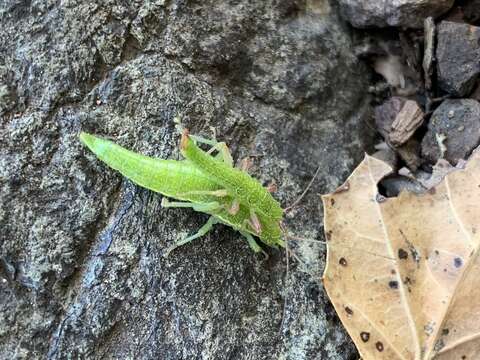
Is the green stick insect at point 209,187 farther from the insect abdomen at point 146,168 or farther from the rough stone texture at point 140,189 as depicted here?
the rough stone texture at point 140,189

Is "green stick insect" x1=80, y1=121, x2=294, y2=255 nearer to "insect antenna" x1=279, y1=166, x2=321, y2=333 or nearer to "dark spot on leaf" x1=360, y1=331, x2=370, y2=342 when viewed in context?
"insect antenna" x1=279, y1=166, x2=321, y2=333

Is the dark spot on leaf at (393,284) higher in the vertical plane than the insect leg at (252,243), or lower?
lower

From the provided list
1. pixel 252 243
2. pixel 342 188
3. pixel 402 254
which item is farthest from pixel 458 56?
pixel 252 243

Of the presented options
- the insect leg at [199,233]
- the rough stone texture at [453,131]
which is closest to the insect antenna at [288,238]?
the insect leg at [199,233]

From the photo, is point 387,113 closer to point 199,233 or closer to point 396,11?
point 396,11

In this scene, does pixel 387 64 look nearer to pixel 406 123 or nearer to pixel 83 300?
pixel 406 123

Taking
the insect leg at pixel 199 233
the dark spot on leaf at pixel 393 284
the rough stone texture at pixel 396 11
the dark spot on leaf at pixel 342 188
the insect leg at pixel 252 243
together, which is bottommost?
the dark spot on leaf at pixel 393 284

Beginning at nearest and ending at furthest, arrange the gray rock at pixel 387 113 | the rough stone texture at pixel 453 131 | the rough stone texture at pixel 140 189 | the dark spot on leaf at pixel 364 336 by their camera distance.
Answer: the rough stone texture at pixel 140 189 → the dark spot on leaf at pixel 364 336 → the rough stone texture at pixel 453 131 → the gray rock at pixel 387 113

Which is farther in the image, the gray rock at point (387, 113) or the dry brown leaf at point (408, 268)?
the gray rock at point (387, 113)
